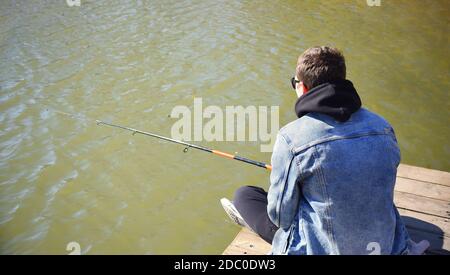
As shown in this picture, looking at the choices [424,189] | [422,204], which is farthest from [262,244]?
[424,189]

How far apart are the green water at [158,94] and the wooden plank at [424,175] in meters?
1.02

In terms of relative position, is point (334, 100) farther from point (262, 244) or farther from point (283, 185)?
point (262, 244)

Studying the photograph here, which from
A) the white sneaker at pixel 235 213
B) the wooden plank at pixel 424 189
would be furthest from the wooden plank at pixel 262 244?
the wooden plank at pixel 424 189

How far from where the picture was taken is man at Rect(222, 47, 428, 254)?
194 cm

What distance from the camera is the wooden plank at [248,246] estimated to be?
9.35ft

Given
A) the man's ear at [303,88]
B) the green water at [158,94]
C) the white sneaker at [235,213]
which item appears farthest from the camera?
the green water at [158,94]

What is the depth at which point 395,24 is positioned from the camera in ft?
27.8

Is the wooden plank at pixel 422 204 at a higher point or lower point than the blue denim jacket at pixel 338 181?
lower

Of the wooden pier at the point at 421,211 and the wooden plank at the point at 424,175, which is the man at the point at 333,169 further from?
the wooden plank at the point at 424,175

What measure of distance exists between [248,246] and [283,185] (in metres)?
1.00

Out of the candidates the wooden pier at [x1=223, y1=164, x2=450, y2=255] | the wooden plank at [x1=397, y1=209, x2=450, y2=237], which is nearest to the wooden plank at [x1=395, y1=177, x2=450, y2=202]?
the wooden pier at [x1=223, y1=164, x2=450, y2=255]

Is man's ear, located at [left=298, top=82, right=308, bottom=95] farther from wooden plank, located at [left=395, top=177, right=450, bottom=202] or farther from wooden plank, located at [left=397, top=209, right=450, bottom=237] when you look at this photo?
wooden plank, located at [left=395, top=177, right=450, bottom=202]

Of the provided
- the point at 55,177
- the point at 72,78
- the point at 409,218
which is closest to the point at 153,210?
the point at 55,177
